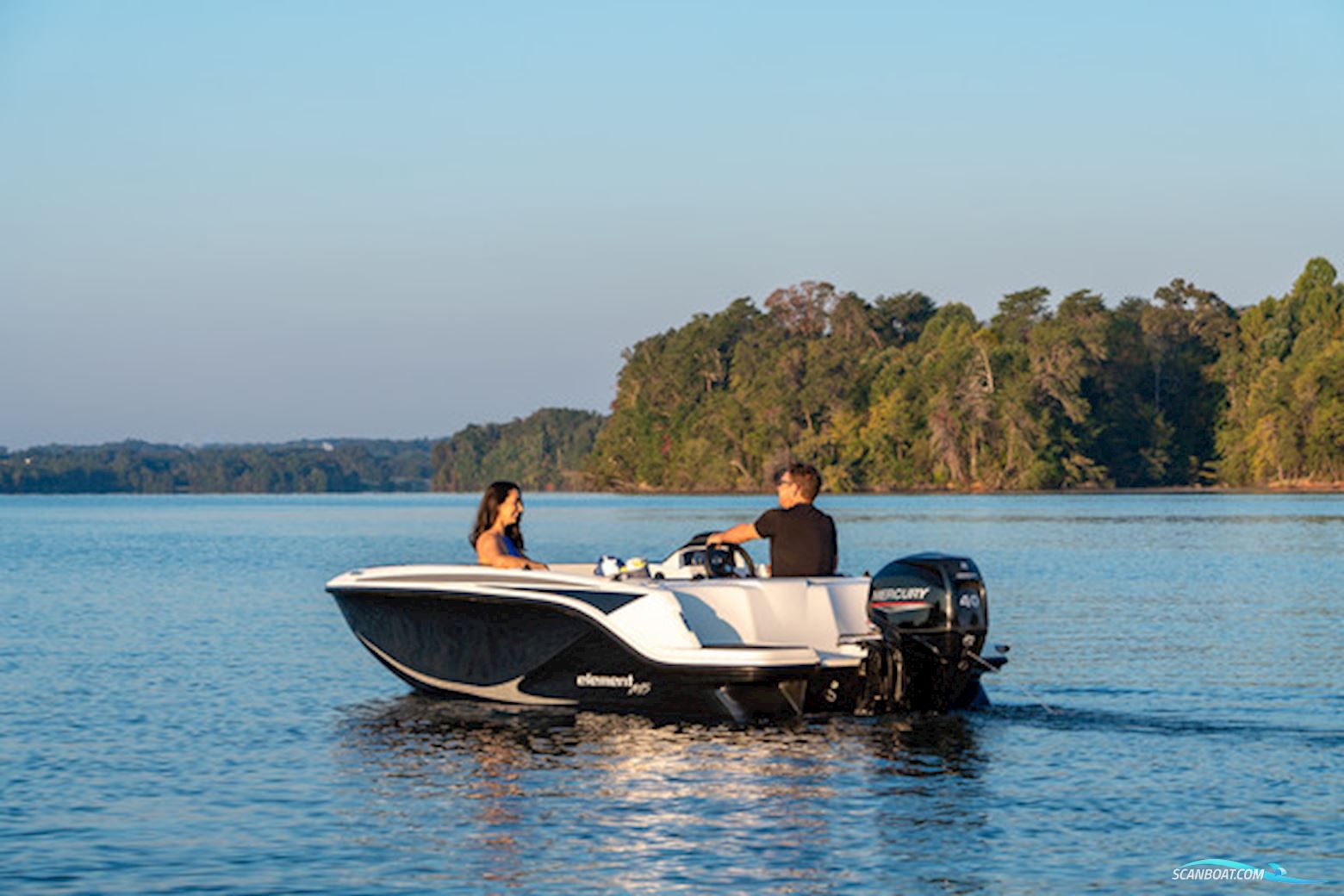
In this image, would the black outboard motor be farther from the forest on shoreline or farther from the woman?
the forest on shoreline

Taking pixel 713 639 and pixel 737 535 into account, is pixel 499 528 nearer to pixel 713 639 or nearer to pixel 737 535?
pixel 737 535

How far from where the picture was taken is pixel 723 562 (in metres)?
14.6

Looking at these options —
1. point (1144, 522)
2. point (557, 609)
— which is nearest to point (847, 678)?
point (557, 609)

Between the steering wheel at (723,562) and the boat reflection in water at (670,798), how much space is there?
133 centimetres

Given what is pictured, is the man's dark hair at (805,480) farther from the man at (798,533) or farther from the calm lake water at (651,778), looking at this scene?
the calm lake water at (651,778)

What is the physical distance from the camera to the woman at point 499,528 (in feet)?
48.1

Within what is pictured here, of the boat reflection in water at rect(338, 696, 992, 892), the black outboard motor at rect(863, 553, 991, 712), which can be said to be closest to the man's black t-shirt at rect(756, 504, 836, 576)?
the black outboard motor at rect(863, 553, 991, 712)

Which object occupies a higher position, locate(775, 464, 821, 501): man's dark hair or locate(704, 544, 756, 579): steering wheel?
locate(775, 464, 821, 501): man's dark hair

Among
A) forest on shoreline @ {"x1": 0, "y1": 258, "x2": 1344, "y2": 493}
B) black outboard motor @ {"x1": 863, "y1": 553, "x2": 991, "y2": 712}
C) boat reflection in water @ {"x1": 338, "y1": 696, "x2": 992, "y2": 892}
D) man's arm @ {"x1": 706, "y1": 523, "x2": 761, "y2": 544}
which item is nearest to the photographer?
boat reflection in water @ {"x1": 338, "y1": 696, "x2": 992, "y2": 892}

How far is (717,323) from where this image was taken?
166 m

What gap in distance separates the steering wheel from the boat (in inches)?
0.7

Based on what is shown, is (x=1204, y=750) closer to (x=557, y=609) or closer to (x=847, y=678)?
(x=847, y=678)

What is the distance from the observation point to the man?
14164 mm

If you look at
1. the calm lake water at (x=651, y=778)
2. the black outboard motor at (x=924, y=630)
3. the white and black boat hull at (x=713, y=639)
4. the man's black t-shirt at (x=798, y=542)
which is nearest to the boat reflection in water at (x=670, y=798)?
the calm lake water at (x=651, y=778)
